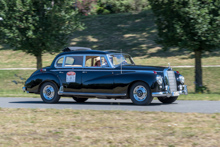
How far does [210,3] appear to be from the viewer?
18172mm

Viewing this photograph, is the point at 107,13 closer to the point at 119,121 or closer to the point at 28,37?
the point at 28,37

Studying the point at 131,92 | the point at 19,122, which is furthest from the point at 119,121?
the point at 131,92

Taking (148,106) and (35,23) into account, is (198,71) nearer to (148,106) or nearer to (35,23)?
(35,23)

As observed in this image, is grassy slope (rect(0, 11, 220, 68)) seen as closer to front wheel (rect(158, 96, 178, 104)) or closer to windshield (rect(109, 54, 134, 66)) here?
front wheel (rect(158, 96, 178, 104))

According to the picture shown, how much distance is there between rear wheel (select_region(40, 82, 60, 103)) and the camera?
Answer: 1272cm

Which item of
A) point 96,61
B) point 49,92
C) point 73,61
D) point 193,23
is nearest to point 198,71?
point 193,23

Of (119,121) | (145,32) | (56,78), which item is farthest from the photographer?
(145,32)

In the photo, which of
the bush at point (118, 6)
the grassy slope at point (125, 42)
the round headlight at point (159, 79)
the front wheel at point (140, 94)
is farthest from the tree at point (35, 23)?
the bush at point (118, 6)

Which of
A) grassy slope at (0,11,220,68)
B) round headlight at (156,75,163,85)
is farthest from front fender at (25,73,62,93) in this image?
grassy slope at (0,11,220,68)

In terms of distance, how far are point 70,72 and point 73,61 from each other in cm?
48

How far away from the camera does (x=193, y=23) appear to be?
58.7 ft

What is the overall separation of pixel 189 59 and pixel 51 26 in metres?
14.3

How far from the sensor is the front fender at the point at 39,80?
12.6m

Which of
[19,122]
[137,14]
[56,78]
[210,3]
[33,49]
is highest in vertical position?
[137,14]
